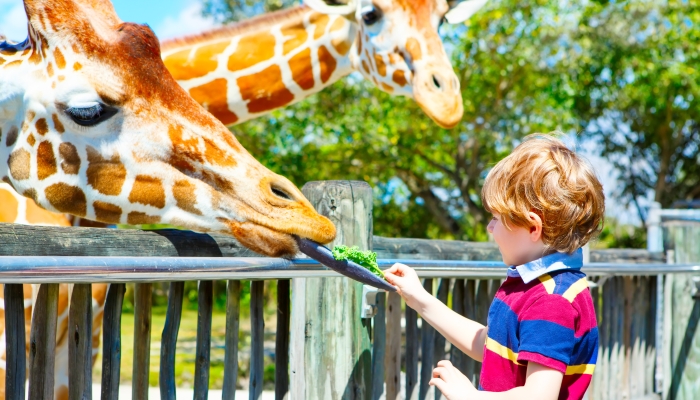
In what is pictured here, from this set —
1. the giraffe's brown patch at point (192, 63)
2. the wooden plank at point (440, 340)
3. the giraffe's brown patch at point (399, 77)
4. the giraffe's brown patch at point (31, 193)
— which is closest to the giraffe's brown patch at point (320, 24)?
the giraffe's brown patch at point (399, 77)

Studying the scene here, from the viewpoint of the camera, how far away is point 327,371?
238 cm

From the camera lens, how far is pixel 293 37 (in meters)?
4.41

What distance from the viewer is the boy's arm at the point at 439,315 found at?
6.61 feet

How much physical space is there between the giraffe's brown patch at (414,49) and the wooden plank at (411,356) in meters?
1.92

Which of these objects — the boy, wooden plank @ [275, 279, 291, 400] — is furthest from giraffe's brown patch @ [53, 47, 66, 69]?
the boy

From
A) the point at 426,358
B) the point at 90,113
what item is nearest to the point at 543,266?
the point at 426,358

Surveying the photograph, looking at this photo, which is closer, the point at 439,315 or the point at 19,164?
the point at 439,315

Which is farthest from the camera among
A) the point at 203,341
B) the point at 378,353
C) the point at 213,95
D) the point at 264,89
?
the point at 264,89

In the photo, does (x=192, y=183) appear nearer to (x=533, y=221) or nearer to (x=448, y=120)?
(x=533, y=221)

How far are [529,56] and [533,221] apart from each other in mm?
8088

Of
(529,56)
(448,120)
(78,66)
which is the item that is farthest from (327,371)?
(529,56)

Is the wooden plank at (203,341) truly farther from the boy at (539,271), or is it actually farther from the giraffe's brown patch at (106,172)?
the boy at (539,271)

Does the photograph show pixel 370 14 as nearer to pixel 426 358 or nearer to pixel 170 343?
pixel 426 358

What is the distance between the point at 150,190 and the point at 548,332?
1274 mm
